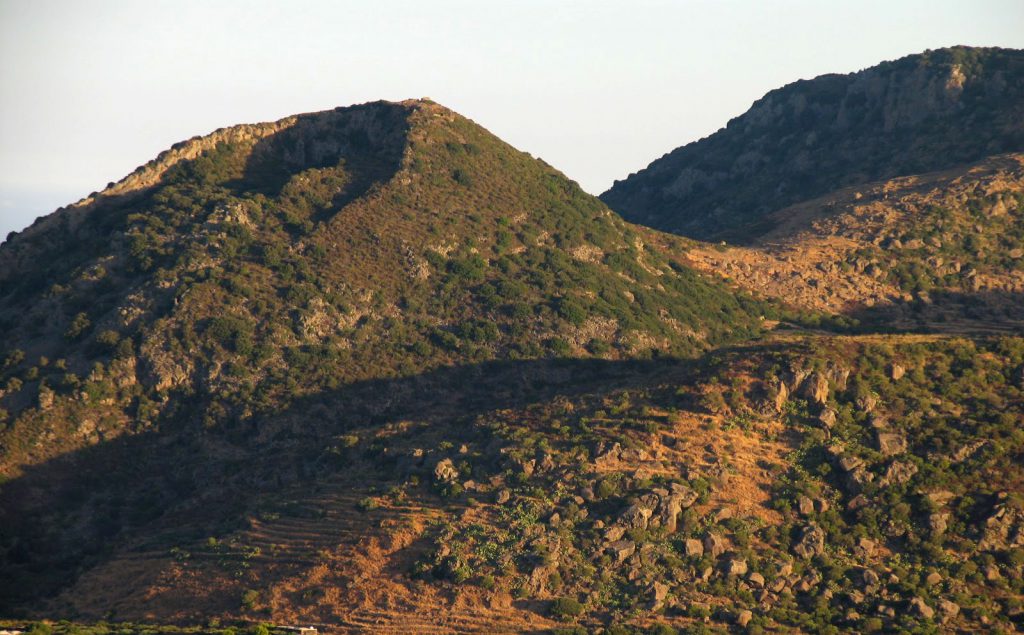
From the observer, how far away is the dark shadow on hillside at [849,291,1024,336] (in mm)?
96062

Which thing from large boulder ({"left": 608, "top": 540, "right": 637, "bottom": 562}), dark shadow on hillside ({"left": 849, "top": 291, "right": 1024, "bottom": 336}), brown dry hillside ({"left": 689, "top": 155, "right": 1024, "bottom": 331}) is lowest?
large boulder ({"left": 608, "top": 540, "right": 637, "bottom": 562})

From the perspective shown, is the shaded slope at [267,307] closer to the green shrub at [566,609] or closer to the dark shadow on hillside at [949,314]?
the dark shadow on hillside at [949,314]

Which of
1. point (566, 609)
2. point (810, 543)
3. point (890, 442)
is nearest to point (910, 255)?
point (890, 442)

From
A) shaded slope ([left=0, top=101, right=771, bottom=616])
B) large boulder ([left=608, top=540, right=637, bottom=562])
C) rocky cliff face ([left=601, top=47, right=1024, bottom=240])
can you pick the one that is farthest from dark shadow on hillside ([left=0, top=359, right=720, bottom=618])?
rocky cliff face ([left=601, top=47, right=1024, bottom=240])

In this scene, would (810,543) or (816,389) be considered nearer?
(810,543)

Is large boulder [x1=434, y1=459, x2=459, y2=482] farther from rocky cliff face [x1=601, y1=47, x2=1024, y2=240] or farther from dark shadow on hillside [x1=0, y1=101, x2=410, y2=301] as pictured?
rocky cliff face [x1=601, y1=47, x2=1024, y2=240]

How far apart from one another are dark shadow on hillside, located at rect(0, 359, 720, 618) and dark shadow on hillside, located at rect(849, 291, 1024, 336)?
2543 centimetres

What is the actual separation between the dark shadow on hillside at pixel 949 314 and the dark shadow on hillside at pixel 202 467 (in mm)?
25428

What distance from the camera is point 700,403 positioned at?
68375 mm

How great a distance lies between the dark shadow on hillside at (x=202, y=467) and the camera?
6606 cm

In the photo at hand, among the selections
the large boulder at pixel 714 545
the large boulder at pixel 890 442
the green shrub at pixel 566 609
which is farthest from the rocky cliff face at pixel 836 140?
the green shrub at pixel 566 609

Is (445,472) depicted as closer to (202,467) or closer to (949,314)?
(202,467)

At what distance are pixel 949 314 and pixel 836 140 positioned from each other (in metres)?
48.4

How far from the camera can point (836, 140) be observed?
142 meters
